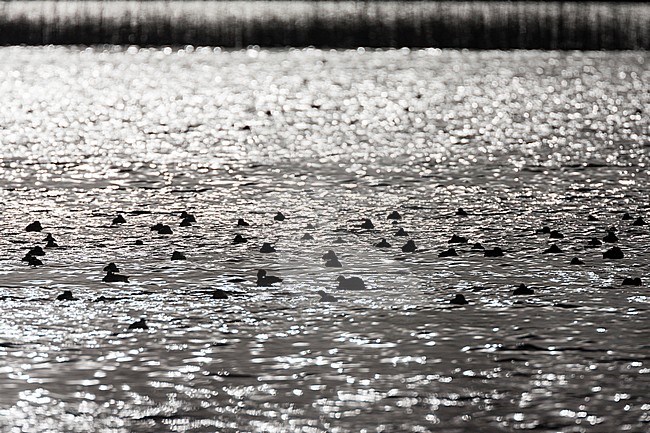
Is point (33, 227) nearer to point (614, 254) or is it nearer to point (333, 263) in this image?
point (333, 263)

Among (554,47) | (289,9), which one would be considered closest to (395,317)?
(554,47)

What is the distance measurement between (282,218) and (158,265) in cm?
219

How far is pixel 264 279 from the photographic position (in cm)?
929

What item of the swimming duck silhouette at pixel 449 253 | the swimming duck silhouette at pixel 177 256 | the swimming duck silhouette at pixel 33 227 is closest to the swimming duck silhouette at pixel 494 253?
the swimming duck silhouette at pixel 449 253

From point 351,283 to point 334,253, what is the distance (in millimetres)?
994

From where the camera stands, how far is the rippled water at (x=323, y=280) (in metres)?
6.59

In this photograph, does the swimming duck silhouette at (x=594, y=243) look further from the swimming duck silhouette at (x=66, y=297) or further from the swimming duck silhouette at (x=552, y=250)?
the swimming duck silhouette at (x=66, y=297)

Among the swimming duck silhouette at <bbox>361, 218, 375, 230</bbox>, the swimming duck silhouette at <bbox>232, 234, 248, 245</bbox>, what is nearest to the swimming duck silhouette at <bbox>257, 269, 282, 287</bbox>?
the swimming duck silhouette at <bbox>232, 234, 248, 245</bbox>

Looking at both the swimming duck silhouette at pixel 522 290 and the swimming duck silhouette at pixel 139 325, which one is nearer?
the swimming duck silhouette at pixel 139 325

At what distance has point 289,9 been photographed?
3157 inches

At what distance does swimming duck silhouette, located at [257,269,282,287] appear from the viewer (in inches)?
365

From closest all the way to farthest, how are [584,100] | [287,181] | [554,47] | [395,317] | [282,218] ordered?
[395,317] → [282,218] → [287,181] → [584,100] → [554,47]

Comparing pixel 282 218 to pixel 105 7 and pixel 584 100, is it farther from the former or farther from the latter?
pixel 105 7

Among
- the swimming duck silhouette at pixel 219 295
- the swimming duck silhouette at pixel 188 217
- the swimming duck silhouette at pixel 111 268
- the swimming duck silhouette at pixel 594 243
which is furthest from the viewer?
the swimming duck silhouette at pixel 188 217
